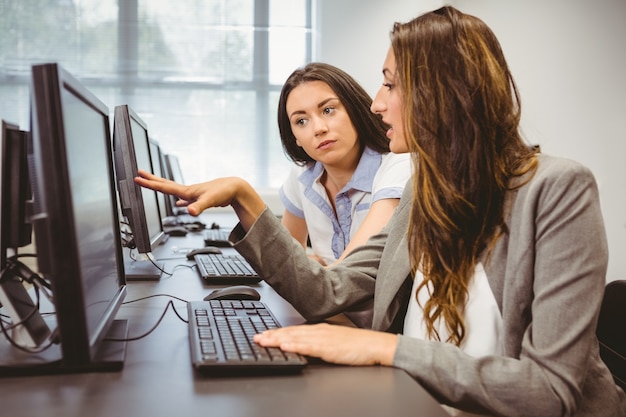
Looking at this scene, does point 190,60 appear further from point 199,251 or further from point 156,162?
point 199,251

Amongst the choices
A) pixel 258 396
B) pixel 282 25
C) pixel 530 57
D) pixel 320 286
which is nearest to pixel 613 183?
pixel 530 57

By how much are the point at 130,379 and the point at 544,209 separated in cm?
58

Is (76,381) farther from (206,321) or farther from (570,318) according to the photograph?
(570,318)

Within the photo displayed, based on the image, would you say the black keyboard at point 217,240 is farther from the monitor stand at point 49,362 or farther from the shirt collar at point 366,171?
the monitor stand at point 49,362

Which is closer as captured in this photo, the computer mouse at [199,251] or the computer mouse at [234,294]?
the computer mouse at [234,294]

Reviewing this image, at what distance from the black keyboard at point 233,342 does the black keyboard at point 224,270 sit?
1.26ft

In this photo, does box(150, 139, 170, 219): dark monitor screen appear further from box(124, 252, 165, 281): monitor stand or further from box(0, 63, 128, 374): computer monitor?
box(0, 63, 128, 374): computer monitor

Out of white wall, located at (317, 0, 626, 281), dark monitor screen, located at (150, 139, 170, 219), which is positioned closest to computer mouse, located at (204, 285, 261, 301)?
dark monitor screen, located at (150, 139, 170, 219)

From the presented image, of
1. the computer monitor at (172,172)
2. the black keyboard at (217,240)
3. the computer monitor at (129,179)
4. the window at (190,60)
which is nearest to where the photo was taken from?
the computer monitor at (129,179)

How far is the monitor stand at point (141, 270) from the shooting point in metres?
1.54

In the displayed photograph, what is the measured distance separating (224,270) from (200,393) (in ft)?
2.97

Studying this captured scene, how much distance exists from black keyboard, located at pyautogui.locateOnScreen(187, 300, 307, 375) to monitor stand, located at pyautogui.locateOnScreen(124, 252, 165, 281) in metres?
0.45

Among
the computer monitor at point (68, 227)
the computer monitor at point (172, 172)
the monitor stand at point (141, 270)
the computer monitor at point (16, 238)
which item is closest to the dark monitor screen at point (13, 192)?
the computer monitor at point (16, 238)

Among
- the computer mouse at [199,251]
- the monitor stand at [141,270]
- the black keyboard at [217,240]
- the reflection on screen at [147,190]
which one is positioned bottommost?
the black keyboard at [217,240]
